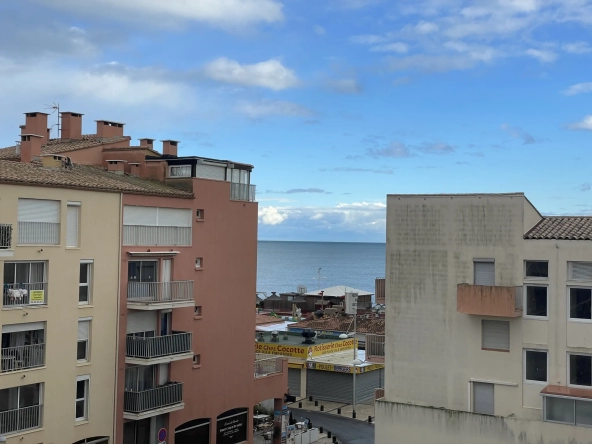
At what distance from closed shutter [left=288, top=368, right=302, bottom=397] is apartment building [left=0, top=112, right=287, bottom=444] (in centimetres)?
1280

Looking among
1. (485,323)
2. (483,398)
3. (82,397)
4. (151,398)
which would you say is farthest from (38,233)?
(483,398)

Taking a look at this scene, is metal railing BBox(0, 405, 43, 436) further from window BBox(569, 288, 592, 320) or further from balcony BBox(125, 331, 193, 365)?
window BBox(569, 288, 592, 320)

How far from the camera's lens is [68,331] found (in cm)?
3272

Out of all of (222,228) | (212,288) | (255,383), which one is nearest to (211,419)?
(255,383)

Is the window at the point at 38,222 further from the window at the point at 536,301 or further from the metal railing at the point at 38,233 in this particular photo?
the window at the point at 536,301

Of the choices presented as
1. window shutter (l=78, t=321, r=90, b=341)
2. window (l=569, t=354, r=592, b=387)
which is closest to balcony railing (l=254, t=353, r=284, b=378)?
window shutter (l=78, t=321, r=90, b=341)

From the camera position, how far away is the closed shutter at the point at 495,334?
31609 millimetres

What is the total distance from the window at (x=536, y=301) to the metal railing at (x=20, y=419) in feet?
65.4

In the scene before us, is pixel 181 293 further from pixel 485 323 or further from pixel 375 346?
pixel 485 323

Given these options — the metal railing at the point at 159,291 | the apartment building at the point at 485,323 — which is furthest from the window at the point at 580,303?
the metal railing at the point at 159,291

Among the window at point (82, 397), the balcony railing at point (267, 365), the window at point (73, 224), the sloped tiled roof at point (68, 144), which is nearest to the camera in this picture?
the window at point (73, 224)

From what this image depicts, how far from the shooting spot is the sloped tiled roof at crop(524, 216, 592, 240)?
30.5 m

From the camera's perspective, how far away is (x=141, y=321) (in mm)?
36344

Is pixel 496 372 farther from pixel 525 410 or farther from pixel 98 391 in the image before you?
pixel 98 391
